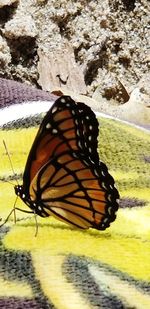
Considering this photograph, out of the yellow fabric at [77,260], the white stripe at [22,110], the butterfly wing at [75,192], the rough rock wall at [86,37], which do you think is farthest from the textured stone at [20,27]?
the butterfly wing at [75,192]

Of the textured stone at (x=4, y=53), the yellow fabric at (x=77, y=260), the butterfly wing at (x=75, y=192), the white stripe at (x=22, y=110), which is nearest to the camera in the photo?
the yellow fabric at (x=77, y=260)

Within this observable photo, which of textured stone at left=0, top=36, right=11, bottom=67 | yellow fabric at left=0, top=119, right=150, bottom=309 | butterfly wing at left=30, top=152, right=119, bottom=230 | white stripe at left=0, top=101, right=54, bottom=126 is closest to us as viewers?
yellow fabric at left=0, top=119, right=150, bottom=309

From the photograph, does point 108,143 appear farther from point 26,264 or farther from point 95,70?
point 95,70

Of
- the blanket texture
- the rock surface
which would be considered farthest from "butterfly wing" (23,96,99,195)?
the rock surface

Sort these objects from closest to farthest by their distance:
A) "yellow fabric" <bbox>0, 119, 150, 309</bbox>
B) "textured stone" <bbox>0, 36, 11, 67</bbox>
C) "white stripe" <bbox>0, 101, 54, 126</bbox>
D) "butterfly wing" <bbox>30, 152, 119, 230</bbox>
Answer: "yellow fabric" <bbox>0, 119, 150, 309</bbox> → "butterfly wing" <bbox>30, 152, 119, 230</bbox> → "white stripe" <bbox>0, 101, 54, 126</bbox> → "textured stone" <bbox>0, 36, 11, 67</bbox>

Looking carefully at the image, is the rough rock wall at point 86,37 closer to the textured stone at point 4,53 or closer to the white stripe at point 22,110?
the textured stone at point 4,53

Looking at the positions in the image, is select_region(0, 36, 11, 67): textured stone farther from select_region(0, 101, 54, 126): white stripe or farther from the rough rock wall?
select_region(0, 101, 54, 126): white stripe

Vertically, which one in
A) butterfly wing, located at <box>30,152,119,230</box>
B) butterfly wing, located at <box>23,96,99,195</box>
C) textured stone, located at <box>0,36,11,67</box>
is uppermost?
butterfly wing, located at <box>23,96,99,195</box>

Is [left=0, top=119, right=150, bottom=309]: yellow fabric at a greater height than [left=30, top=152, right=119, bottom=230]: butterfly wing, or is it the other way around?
[left=30, top=152, right=119, bottom=230]: butterfly wing

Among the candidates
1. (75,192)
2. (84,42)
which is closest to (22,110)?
(75,192)
